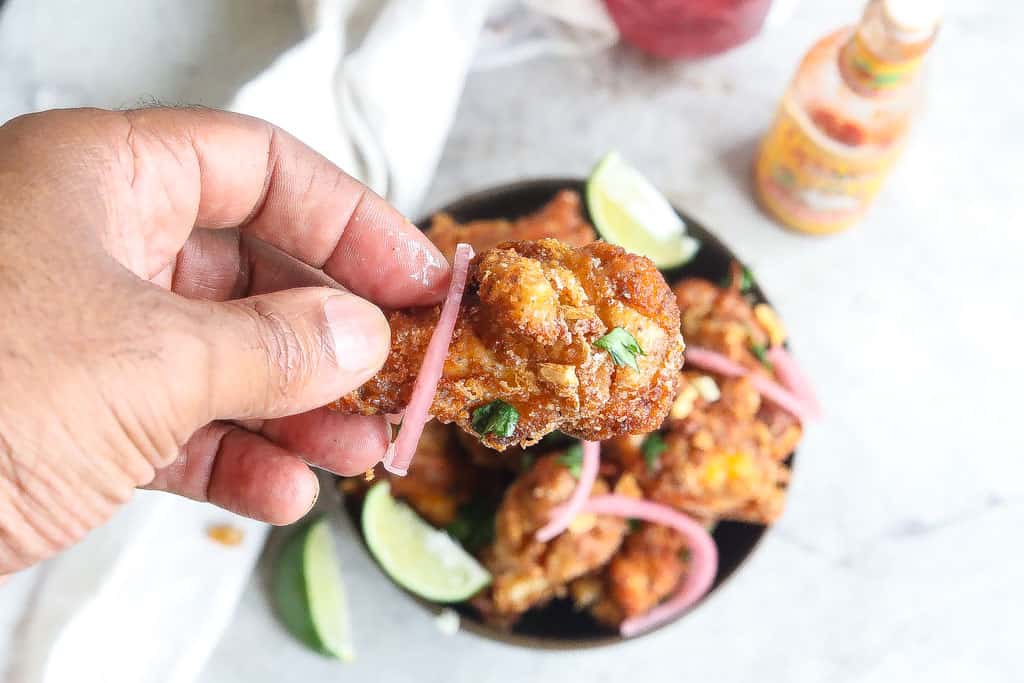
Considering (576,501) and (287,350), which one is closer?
(287,350)

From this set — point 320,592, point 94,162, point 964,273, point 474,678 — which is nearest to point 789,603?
point 474,678

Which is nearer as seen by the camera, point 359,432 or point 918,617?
point 359,432

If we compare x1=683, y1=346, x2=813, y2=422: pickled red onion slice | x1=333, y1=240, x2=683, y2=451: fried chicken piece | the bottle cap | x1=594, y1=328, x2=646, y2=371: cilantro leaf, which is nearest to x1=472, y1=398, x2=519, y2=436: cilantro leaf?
x1=333, y1=240, x2=683, y2=451: fried chicken piece

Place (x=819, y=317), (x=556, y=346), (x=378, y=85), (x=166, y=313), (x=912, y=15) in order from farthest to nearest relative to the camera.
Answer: (x=819, y=317)
(x=378, y=85)
(x=912, y=15)
(x=556, y=346)
(x=166, y=313)

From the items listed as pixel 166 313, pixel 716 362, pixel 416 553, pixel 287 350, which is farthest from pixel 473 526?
pixel 166 313

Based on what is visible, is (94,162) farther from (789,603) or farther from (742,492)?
(789,603)

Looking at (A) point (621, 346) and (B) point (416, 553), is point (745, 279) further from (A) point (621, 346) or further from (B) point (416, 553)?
(B) point (416, 553)
